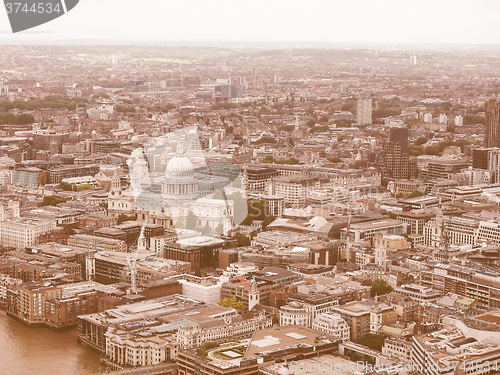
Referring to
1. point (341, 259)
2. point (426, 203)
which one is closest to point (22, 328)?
point (341, 259)

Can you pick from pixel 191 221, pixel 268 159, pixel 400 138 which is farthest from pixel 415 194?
pixel 191 221

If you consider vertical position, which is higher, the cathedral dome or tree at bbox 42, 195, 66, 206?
the cathedral dome

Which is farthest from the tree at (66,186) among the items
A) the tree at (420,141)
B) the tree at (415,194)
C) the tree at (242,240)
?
the tree at (420,141)

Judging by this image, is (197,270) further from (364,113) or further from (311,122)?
(364,113)

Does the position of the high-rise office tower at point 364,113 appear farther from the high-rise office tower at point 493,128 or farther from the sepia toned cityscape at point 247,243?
the high-rise office tower at point 493,128

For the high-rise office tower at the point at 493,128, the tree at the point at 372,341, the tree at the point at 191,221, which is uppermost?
the high-rise office tower at the point at 493,128

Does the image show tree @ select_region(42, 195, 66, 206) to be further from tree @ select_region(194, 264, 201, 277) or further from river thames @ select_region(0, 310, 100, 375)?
river thames @ select_region(0, 310, 100, 375)

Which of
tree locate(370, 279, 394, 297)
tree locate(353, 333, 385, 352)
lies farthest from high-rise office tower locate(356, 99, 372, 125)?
tree locate(353, 333, 385, 352)
